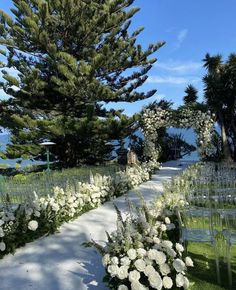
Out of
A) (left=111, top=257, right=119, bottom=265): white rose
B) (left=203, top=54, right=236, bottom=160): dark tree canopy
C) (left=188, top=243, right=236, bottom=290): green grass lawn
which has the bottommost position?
(left=188, top=243, right=236, bottom=290): green grass lawn

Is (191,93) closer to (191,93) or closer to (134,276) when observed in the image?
(191,93)

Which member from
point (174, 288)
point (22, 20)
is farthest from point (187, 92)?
point (174, 288)

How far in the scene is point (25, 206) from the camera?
6.18 metres

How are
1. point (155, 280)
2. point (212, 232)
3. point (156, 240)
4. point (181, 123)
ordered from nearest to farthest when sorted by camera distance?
point (155, 280), point (156, 240), point (212, 232), point (181, 123)

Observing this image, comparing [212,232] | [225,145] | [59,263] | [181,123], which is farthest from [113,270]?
[225,145]

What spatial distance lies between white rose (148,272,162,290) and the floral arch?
11579mm

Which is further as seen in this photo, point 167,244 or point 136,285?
point 167,244

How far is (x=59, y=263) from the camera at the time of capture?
5113 mm

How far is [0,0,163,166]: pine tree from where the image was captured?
17.7 meters

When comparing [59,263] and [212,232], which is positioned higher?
[212,232]

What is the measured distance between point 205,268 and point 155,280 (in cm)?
141

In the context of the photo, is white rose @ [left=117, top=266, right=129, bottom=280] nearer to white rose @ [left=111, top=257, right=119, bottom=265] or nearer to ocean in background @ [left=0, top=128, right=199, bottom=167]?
white rose @ [left=111, top=257, right=119, bottom=265]

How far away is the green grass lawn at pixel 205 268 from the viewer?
13.8ft

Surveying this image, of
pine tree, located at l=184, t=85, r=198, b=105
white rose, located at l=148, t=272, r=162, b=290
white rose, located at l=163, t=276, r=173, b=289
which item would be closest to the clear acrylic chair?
white rose, located at l=163, t=276, r=173, b=289
